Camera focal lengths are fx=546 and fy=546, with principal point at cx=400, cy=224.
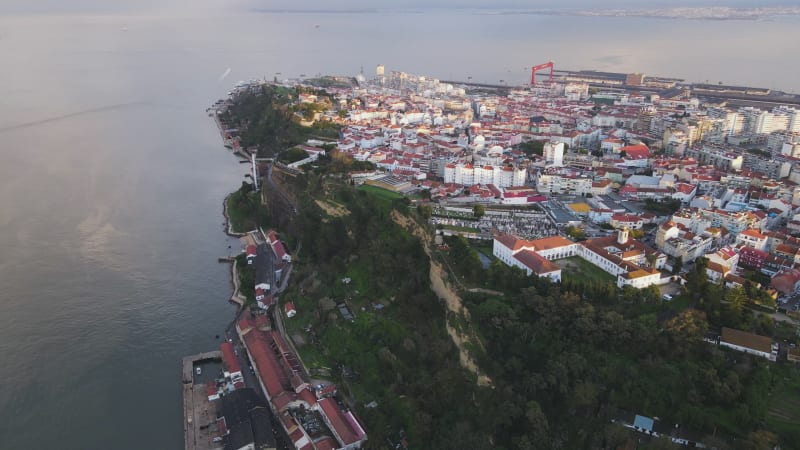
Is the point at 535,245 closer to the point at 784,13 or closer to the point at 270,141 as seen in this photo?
the point at 270,141

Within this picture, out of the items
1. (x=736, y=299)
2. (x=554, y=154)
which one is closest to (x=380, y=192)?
(x=554, y=154)

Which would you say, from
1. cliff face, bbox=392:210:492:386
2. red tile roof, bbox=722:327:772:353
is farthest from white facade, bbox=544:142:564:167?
red tile roof, bbox=722:327:772:353

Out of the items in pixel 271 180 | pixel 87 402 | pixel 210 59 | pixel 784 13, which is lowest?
pixel 87 402

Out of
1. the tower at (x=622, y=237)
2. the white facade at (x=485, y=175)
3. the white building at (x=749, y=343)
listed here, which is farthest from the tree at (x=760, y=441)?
the white facade at (x=485, y=175)

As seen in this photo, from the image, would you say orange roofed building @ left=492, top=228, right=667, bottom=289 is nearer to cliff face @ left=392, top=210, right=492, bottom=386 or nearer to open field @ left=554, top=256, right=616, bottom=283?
open field @ left=554, top=256, right=616, bottom=283

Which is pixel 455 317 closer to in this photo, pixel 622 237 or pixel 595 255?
pixel 595 255

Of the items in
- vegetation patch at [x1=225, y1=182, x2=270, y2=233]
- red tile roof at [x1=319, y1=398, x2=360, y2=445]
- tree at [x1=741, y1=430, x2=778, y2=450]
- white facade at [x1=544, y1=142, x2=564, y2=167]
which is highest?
white facade at [x1=544, y1=142, x2=564, y2=167]

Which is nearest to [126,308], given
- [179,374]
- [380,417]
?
[179,374]

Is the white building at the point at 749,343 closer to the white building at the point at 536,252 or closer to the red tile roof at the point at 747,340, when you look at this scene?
the red tile roof at the point at 747,340
